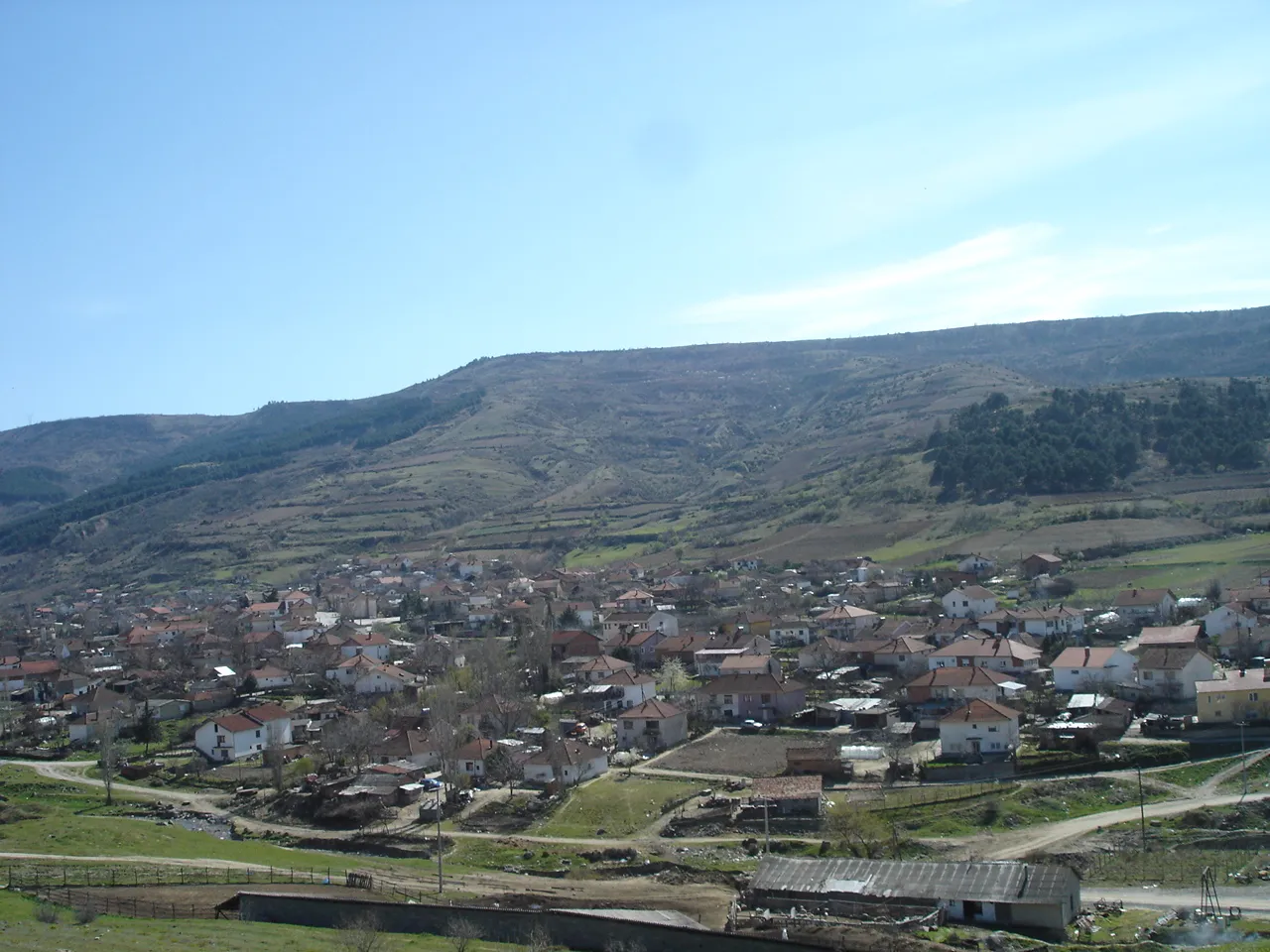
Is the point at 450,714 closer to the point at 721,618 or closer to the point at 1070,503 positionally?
the point at 721,618

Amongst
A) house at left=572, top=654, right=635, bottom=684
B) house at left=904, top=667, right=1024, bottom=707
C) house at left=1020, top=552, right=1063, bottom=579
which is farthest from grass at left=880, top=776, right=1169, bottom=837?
house at left=1020, top=552, right=1063, bottom=579

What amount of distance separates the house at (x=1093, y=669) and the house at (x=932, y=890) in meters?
23.4

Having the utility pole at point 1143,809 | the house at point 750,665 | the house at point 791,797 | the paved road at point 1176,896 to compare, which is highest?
the house at point 750,665

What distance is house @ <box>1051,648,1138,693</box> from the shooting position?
49.2 metres

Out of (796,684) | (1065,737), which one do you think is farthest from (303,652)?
(1065,737)

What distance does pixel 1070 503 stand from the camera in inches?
3858

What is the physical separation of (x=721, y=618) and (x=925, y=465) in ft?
172

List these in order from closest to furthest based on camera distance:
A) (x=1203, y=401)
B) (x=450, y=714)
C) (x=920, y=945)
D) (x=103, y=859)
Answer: (x=920, y=945), (x=103, y=859), (x=450, y=714), (x=1203, y=401)

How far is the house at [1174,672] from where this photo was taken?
46.4 metres

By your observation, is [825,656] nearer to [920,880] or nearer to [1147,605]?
[1147,605]

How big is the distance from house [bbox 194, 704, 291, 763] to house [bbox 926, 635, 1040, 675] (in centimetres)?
2928

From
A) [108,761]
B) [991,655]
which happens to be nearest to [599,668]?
[991,655]

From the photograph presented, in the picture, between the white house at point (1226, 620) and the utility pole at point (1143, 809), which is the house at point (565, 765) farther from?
the white house at point (1226, 620)

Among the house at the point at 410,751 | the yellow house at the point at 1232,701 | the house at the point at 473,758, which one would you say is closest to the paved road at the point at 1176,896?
the yellow house at the point at 1232,701
